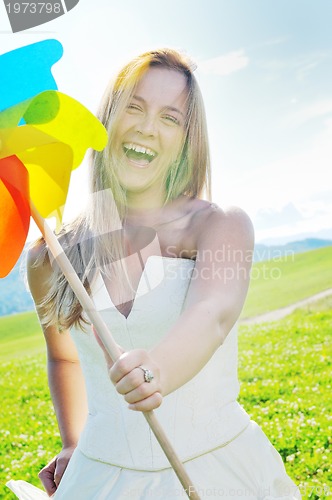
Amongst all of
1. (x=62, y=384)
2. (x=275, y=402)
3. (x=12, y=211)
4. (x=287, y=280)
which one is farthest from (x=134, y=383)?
(x=287, y=280)

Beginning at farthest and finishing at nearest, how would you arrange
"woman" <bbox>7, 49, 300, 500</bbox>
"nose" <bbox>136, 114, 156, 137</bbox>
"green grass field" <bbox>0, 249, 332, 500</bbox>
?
"green grass field" <bbox>0, 249, 332, 500</bbox>
"nose" <bbox>136, 114, 156, 137</bbox>
"woman" <bbox>7, 49, 300, 500</bbox>

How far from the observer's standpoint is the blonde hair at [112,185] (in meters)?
1.68

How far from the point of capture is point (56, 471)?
5.72 ft

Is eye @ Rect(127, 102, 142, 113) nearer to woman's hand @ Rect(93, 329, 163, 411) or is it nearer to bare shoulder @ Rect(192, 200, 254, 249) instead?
bare shoulder @ Rect(192, 200, 254, 249)

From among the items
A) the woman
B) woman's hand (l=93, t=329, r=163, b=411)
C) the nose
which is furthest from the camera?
the nose

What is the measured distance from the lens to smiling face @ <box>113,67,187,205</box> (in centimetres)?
169

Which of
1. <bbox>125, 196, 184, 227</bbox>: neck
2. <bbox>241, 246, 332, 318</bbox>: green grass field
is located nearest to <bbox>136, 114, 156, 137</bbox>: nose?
<bbox>125, 196, 184, 227</bbox>: neck

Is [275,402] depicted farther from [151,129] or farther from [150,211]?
[151,129]

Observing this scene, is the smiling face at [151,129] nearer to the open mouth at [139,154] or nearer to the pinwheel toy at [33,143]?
the open mouth at [139,154]

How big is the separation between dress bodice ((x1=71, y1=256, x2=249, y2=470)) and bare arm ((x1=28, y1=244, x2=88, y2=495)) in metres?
0.21

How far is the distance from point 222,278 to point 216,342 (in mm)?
148

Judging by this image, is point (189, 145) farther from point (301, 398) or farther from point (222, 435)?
point (301, 398)

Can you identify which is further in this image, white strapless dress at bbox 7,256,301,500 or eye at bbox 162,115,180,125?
eye at bbox 162,115,180,125

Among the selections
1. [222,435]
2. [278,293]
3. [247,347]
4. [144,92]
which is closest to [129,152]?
[144,92]
